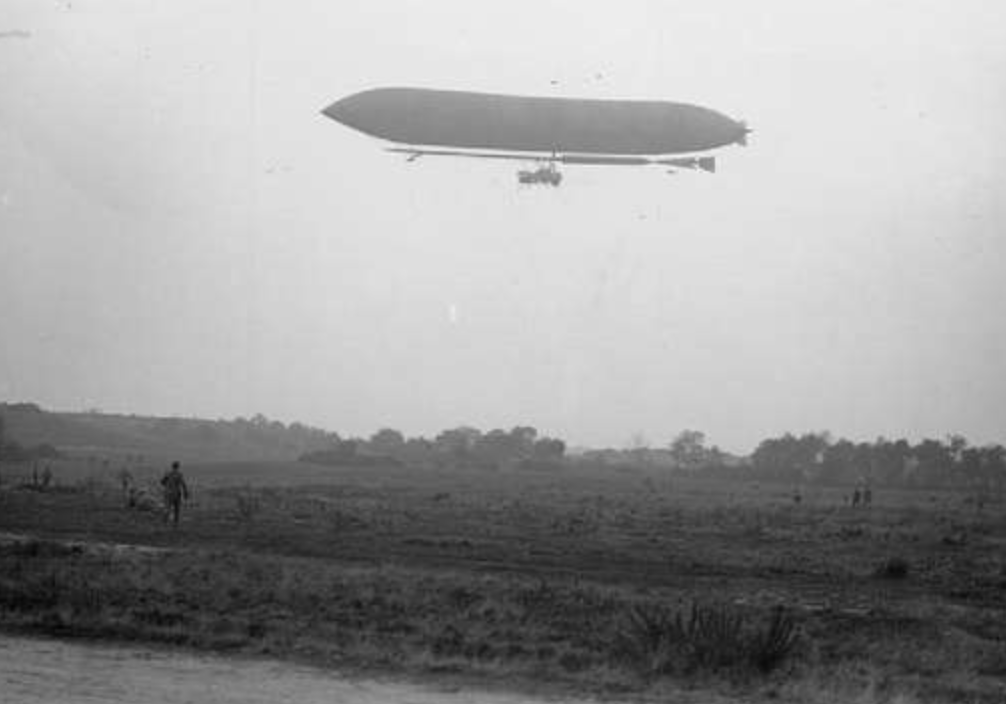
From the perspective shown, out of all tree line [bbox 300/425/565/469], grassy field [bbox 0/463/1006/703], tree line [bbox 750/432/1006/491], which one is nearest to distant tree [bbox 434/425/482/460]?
tree line [bbox 300/425/565/469]

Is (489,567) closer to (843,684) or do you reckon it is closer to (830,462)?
(843,684)

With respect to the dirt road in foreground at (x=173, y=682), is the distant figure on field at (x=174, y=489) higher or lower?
higher

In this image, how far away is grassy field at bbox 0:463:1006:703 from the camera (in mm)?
14445

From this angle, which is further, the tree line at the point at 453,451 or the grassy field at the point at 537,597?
the tree line at the point at 453,451

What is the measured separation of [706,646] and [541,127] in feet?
70.4

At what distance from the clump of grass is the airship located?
20.1 meters

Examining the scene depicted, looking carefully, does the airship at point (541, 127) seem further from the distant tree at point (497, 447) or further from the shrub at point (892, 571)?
the distant tree at point (497, 447)

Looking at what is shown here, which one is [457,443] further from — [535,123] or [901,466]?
[535,123]

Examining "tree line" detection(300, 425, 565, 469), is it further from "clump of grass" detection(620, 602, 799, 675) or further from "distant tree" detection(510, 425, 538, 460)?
"clump of grass" detection(620, 602, 799, 675)

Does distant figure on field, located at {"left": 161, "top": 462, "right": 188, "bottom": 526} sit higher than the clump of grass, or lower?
higher

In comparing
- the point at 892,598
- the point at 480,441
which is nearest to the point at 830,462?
the point at 480,441

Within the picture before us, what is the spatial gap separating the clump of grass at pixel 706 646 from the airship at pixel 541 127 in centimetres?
2006

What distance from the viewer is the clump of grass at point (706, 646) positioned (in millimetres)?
14328

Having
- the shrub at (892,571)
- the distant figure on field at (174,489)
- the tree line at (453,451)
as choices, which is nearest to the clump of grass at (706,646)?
the shrub at (892,571)
